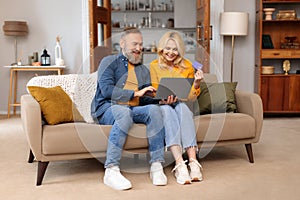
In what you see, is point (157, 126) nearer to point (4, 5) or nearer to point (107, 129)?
point (107, 129)

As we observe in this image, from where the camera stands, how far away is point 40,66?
5.79m

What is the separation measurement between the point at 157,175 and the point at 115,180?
0.29m

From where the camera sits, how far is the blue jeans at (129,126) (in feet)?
9.66

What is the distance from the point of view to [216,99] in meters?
3.60

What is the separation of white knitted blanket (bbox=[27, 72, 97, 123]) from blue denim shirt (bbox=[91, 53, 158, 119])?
142 mm

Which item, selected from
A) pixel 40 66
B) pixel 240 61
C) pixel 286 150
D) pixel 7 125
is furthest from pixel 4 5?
pixel 286 150

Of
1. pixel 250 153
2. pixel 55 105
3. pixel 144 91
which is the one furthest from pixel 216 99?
pixel 55 105

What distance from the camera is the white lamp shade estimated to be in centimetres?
550

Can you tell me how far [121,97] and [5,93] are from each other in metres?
3.58

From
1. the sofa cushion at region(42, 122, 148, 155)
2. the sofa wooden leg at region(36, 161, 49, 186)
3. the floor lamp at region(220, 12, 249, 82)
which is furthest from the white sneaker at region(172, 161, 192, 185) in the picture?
the floor lamp at region(220, 12, 249, 82)

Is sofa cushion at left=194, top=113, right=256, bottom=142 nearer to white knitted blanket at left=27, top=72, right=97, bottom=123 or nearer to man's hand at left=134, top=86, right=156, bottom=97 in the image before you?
man's hand at left=134, top=86, right=156, bottom=97

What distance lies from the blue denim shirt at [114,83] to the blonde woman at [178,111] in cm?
10

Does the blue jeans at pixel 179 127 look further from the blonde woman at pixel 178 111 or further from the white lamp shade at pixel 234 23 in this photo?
the white lamp shade at pixel 234 23

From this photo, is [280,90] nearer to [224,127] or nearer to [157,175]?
[224,127]
